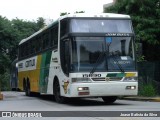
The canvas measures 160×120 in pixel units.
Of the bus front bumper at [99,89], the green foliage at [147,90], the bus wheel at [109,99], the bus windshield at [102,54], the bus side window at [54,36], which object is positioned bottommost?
the bus wheel at [109,99]

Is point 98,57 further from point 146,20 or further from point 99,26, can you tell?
point 146,20

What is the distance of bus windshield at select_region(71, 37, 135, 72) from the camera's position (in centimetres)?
1792

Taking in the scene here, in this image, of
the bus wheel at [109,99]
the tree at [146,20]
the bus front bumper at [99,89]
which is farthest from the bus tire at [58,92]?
the tree at [146,20]

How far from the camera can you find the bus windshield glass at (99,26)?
18.4 meters

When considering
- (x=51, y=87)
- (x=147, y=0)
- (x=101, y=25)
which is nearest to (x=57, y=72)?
(x=51, y=87)

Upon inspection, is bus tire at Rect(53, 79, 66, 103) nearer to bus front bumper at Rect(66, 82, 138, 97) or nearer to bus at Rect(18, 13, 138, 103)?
bus at Rect(18, 13, 138, 103)

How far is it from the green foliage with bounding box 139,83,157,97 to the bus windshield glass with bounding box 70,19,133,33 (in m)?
6.93

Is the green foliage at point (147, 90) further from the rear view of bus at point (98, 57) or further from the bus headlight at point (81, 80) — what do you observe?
the bus headlight at point (81, 80)

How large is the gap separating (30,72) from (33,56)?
56.9 inches

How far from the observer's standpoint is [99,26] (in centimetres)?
1864

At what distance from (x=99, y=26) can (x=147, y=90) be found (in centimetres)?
745

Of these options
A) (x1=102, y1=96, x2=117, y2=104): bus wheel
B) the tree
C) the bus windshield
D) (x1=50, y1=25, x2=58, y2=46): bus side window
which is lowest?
(x1=102, y1=96, x2=117, y2=104): bus wheel

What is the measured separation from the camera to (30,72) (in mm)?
27109

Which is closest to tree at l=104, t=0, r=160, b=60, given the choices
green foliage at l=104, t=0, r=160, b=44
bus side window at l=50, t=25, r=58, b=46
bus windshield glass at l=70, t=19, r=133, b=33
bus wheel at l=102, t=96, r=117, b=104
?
green foliage at l=104, t=0, r=160, b=44
